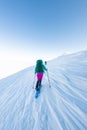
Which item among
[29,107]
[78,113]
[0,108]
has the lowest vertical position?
[0,108]

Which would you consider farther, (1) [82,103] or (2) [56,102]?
(2) [56,102]

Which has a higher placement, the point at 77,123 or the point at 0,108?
the point at 77,123

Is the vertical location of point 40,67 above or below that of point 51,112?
above

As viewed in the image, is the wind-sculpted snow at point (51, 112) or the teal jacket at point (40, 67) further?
the teal jacket at point (40, 67)

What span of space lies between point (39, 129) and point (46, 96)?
2.15m

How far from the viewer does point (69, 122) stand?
11.4ft

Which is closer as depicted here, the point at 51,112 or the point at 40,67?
the point at 51,112

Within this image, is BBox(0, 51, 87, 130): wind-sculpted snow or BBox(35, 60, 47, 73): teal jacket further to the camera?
BBox(35, 60, 47, 73): teal jacket

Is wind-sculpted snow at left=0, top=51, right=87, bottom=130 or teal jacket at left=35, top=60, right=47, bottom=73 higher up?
teal jacket at left=35, top=60, right=47, bottom=73

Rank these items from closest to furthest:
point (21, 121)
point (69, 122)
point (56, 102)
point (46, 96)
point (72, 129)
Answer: point (72, 129), point (69, 122), point (21, 121), point (56, 102), point (46, 96)

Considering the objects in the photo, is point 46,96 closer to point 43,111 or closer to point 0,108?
point 43,111

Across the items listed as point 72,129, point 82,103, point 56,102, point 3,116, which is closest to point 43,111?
point 56,102

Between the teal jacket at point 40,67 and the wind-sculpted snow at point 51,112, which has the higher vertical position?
the teal jacket at point 40,67

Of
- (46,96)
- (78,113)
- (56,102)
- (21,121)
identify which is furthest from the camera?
(46,96)
